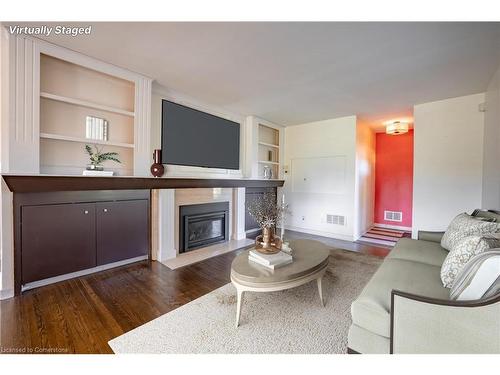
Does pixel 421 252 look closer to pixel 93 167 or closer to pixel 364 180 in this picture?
pixel 364 180

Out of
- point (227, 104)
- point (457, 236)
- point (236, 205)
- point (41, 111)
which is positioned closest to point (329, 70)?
point (227, 104)

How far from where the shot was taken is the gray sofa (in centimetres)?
100

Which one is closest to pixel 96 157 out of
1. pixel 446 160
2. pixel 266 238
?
pixel 266 238

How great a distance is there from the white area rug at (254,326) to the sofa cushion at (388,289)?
15.7 inches

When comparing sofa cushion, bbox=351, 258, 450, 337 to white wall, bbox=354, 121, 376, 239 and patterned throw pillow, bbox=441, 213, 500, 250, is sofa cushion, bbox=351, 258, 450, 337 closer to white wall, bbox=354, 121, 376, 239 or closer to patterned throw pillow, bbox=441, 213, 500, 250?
patterned throw pillow, bbox=441, 213, 500, 250

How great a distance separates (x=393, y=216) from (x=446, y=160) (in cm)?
232

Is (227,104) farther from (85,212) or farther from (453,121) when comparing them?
(453,121)

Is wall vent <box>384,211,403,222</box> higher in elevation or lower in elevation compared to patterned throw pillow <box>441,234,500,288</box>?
lower

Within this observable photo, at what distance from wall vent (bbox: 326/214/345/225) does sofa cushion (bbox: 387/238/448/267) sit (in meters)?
2.04

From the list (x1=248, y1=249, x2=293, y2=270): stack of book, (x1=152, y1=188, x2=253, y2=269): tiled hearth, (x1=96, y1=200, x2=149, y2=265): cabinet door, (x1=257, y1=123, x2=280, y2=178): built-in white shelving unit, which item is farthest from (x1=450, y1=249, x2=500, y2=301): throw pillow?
(x1=257, y1=123, x2=280, y2=178): built-in white shelving unit

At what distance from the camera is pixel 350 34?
188 centimetres

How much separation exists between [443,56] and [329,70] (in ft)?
3.58

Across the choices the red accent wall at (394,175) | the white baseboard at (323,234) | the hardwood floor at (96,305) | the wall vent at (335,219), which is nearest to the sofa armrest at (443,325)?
the hardwood floor at (96,305)

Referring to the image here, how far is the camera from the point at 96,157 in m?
2.53
